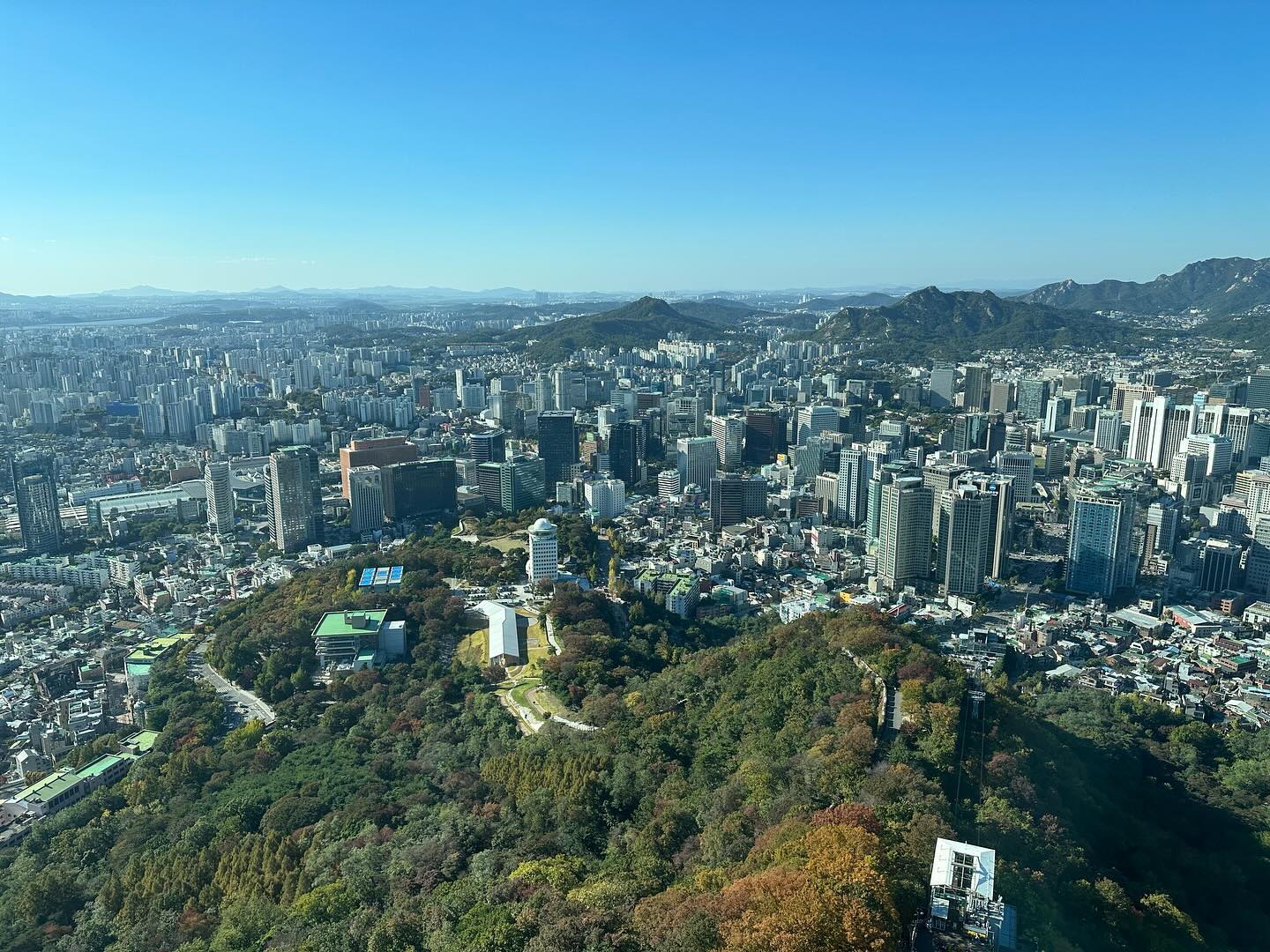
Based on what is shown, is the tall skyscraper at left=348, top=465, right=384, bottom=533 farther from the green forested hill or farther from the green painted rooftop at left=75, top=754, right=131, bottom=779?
the green painted rooftop at left=75, top=754, right=131, bottom=779

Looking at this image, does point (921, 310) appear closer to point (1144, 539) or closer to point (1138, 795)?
point (1144, 539)

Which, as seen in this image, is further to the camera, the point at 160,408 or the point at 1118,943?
the point at 160,408

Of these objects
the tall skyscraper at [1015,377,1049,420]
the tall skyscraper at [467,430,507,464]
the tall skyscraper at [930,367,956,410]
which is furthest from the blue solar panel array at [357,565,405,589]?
the tall skyscraper at [930,367,956,410]

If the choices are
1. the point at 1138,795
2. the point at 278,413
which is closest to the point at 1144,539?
the point at 1138,795

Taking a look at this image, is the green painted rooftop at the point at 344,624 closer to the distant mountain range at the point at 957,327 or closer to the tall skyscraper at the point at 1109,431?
the tall skyscraper at the point at 1109,431

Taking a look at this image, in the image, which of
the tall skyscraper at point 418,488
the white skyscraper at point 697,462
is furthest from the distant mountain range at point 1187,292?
the tall skyscraper at point 418,488
